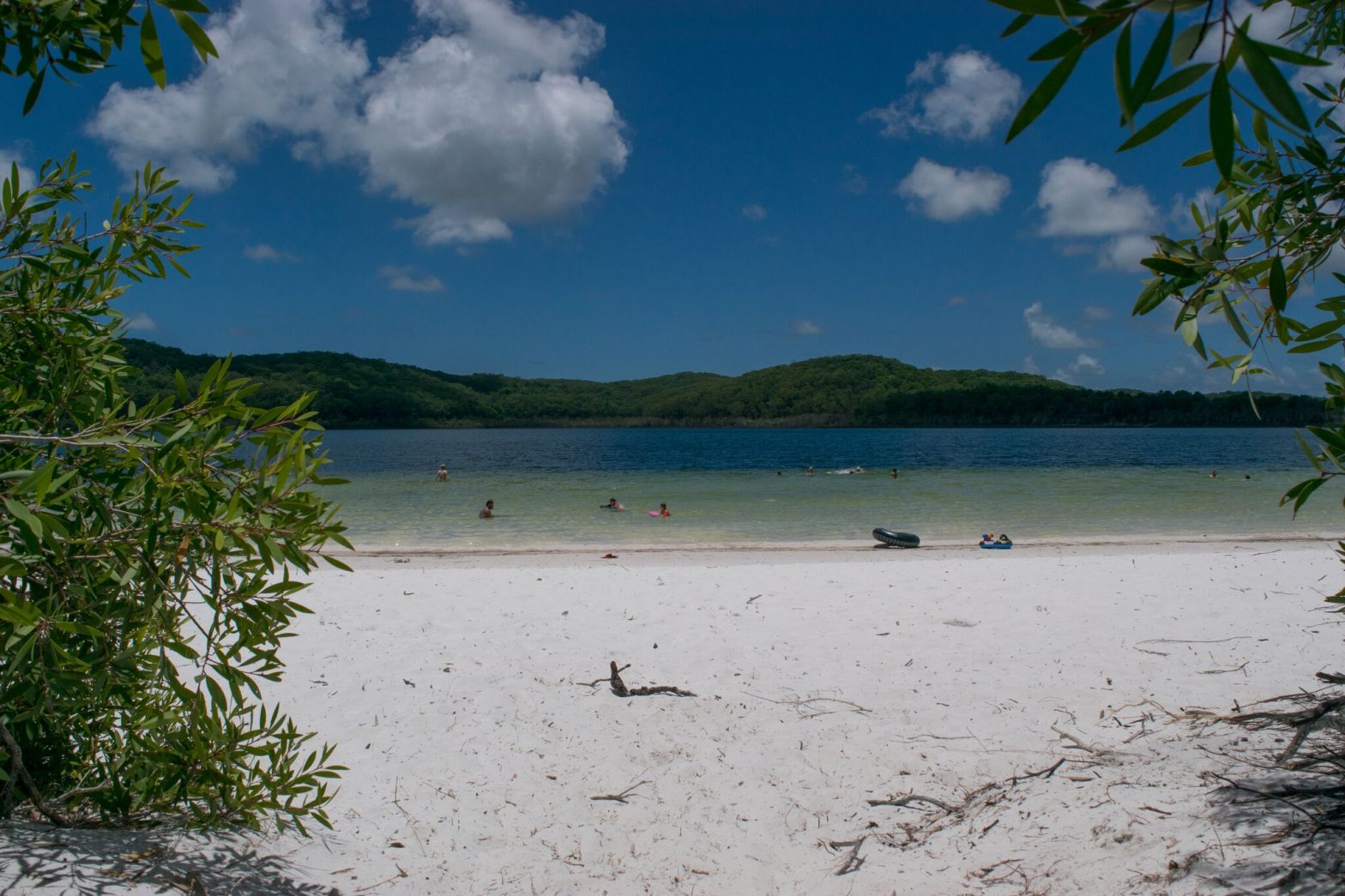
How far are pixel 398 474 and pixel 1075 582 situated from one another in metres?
36.8

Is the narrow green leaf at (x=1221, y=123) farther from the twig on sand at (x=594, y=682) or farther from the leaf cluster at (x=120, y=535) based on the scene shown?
the twig on sand at (x=594, y=682)

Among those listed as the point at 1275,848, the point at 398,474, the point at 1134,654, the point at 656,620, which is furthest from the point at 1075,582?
the point at 398,474

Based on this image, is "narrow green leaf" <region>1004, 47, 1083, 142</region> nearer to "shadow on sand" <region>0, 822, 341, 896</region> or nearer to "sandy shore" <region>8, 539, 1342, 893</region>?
"sandy shore" <region>8, 539, 1342, 893</region>

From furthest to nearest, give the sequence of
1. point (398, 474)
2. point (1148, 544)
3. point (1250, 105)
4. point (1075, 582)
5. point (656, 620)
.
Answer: point (398, 474), point (1148, 544), point (1075, 582), point (656, 620), point (1250, 105)

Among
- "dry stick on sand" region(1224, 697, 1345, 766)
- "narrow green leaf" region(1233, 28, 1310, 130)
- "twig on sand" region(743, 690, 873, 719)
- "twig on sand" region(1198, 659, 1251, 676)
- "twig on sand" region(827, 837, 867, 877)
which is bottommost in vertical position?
"twig on sand" region(827, 837, 867, 877)

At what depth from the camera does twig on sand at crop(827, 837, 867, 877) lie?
3.46m

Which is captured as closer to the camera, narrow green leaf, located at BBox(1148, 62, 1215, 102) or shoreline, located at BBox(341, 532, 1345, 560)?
narrow green leaf, located at BBox(1148, 62, 1215, 102)

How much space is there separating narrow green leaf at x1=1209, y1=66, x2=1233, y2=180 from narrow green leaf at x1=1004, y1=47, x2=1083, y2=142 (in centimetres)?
19

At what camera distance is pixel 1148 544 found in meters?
15.7

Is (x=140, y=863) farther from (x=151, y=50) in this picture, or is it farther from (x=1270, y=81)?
(x=1270, y=81)

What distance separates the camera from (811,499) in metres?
27.7

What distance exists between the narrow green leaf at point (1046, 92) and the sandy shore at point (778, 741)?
2.70 m

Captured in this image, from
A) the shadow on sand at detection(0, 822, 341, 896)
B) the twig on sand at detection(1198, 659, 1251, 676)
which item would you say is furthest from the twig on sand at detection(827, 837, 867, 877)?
the twig on sand at detection(1198, 659, 1251, 676)

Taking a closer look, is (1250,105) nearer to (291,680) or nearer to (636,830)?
(636,830)
